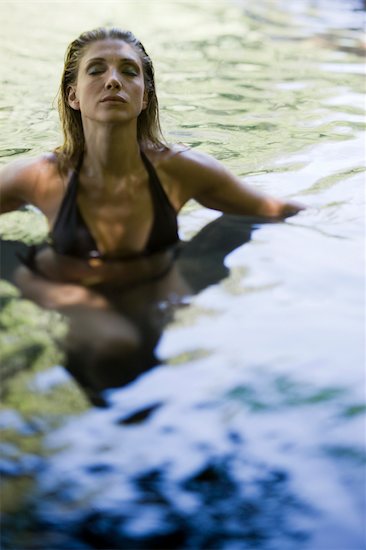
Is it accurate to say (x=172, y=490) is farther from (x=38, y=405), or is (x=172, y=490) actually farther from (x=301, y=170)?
(x=301, y=170)

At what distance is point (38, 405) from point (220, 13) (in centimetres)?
816

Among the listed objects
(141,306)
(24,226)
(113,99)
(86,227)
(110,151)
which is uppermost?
(113,99)

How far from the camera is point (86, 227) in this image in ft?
9.45

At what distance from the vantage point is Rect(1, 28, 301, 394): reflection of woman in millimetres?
2854

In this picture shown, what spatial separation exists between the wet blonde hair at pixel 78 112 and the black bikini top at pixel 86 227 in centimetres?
10

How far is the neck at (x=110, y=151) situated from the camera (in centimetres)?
290

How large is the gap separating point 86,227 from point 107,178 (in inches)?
8.2

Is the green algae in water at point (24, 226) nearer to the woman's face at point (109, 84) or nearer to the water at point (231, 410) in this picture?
the water at point (231, 410)

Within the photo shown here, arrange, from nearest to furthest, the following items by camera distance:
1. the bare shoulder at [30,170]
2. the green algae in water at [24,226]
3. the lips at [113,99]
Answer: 1. the lips at [113,99]
2. the bare shoulder at [30,170]
3. the green algae in water at [24,226]

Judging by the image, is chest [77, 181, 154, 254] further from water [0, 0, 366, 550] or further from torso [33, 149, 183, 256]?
water [0, 0, 366, 550]

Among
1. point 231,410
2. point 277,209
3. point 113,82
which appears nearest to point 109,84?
point 113,82

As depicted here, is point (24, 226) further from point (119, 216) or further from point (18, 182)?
point (119, 216)

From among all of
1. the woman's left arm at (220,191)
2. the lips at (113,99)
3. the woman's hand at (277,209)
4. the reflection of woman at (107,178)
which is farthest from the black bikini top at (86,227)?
the woman's hand at (277,209)

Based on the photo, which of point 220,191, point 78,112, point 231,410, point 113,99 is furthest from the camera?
point 220,191
